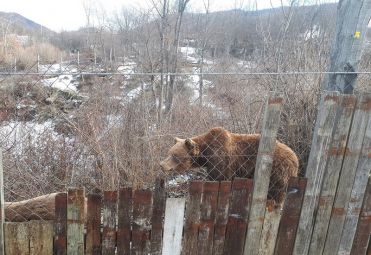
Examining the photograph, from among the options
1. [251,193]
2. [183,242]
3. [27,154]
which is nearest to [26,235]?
[183,242]

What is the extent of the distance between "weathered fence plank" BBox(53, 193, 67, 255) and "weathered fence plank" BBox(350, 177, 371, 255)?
2.21 m

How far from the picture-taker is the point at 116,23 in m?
15.4

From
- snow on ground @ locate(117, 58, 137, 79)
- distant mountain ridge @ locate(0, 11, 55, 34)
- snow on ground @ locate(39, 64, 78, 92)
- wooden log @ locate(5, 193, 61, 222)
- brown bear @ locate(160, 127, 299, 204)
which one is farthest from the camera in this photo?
distant mountain ridge @ locate(0, 11, 55, 34)

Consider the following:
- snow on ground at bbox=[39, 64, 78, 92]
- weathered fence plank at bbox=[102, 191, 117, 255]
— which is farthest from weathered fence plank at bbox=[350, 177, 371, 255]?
snow on ground at bbox=[39, 64, 78, 92]

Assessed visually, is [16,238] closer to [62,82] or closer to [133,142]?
[62,82]

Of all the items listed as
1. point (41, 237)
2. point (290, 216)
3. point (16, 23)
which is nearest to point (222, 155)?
point (290, 216)

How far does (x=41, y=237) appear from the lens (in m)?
2.23

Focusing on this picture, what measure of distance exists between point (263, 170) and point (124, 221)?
1048 mm

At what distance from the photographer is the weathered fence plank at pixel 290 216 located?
233 centimetres

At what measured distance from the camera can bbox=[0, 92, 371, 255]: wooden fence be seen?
221cm

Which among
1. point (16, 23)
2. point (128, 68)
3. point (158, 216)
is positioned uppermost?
point (16, 23)

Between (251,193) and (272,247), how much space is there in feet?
1.61

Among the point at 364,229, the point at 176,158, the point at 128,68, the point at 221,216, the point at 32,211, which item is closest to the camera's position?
the point at 221,216

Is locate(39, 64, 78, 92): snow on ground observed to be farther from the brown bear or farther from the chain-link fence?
the brown bear
